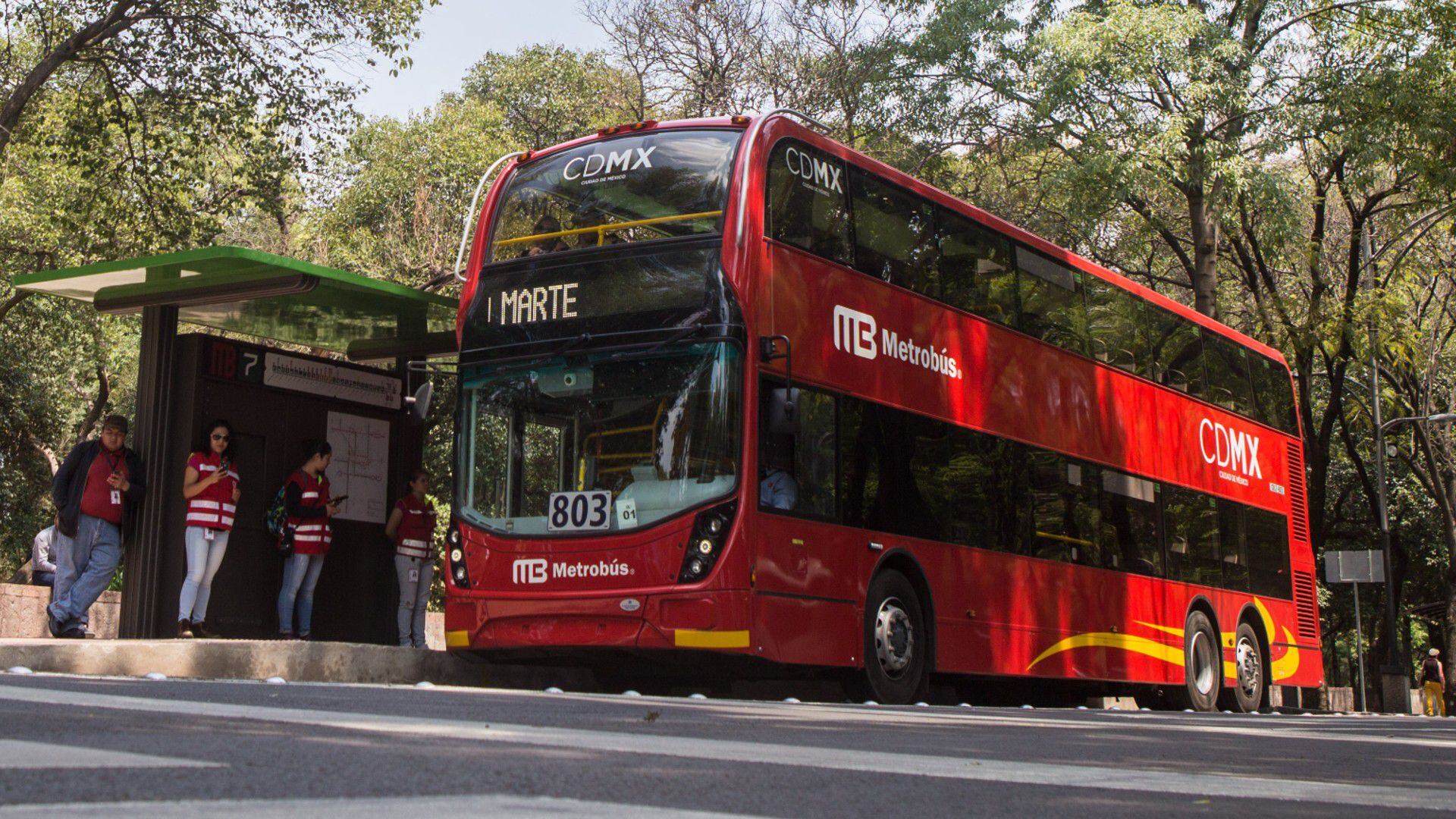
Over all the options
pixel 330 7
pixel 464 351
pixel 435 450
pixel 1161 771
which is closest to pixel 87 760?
pixel 1161 771

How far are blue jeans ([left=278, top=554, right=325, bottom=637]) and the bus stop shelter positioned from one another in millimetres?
393

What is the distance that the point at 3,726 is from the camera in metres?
4.13

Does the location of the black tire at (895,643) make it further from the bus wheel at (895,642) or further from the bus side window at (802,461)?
the bus side window at (802,461)

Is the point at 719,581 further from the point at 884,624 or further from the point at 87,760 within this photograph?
the point at 87,760

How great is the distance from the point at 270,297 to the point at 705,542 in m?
4.92

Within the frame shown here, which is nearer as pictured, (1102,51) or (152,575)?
(152,575)

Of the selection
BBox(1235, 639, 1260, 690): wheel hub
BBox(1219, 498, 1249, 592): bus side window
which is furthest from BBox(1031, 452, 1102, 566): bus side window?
BBox(1235, 639, 1260, 690): wheel hub

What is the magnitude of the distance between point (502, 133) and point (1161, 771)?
37463mm

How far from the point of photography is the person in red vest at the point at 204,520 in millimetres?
12414

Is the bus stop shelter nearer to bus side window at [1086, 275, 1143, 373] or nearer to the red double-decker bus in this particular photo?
the red double-decker bus

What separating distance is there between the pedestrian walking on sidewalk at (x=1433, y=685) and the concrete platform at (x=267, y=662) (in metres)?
22.3

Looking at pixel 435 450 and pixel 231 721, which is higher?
pixel 435 450

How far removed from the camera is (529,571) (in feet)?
36.9

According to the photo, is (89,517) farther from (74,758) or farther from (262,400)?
(74,758)
